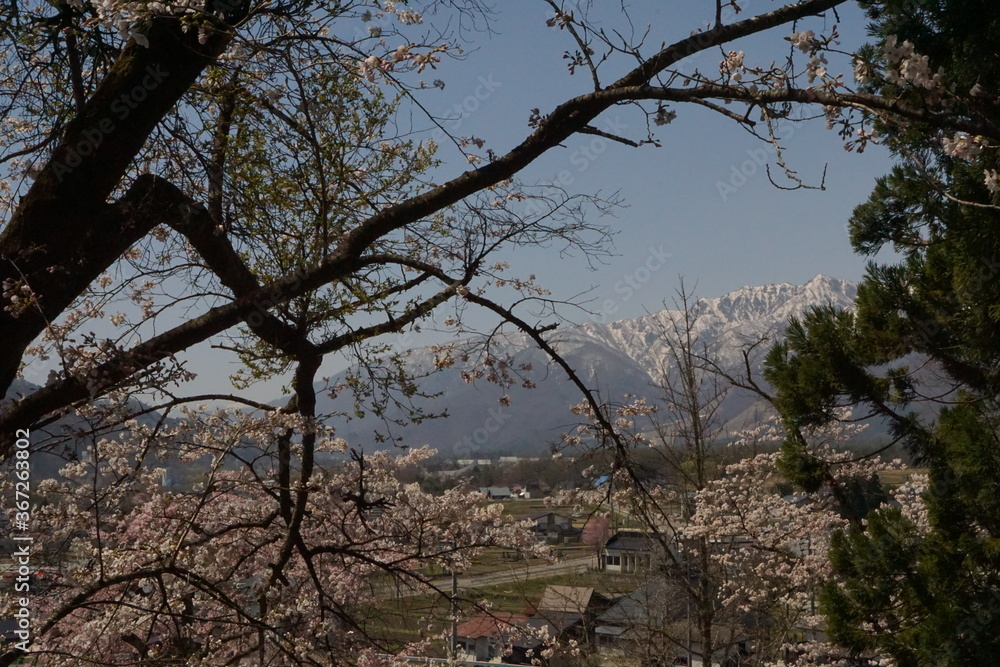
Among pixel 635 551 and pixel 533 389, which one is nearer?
pixel 533 389

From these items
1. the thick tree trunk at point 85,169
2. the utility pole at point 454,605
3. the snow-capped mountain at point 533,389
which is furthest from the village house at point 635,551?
the thick tree trunk at point 85,169

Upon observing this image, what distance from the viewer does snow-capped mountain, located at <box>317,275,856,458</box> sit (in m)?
3.64

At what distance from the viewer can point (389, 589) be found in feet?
17.3

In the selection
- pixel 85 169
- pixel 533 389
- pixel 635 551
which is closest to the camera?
pixel 85 169

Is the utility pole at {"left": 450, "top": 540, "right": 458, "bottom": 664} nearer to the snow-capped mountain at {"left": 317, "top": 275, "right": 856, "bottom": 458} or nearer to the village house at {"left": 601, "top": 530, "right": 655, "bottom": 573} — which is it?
the snow-capped mountain at {"left": 317, "top": 275, "right": 856, "bottom": 458}

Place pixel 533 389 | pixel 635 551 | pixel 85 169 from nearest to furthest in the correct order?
pixel 85 169, pixel 533 389, pixel 635 551

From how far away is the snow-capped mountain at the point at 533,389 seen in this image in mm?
3637

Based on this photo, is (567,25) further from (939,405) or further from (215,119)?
(939,405)

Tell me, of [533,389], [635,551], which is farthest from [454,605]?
[635,551]

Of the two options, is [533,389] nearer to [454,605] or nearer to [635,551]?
[454,605]

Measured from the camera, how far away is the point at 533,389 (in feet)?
12.3

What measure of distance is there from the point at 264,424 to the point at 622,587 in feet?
29.0

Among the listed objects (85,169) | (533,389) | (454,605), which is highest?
(85,169)

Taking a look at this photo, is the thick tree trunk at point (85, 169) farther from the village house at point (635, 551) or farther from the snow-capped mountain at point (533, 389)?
the village house at point (635, 551)
